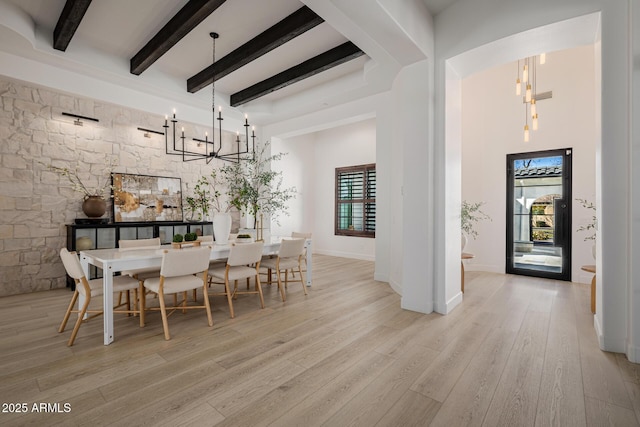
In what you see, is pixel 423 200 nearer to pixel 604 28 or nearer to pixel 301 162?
pixel 604 28

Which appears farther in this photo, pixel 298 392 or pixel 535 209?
pixel 535 209

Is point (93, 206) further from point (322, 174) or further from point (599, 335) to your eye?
point (599, 335)

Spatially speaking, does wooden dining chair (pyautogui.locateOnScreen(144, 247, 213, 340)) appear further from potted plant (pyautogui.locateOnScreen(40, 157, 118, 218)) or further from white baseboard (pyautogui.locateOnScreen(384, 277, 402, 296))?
potted plant (pyautogui.locateOnScreen(40, 157, 118, 218))

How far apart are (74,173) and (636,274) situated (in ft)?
21.8

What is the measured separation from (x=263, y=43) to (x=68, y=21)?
6.92 ft

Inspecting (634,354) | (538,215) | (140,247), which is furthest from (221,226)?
(538,215)

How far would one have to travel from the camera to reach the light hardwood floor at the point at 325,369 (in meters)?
1.63

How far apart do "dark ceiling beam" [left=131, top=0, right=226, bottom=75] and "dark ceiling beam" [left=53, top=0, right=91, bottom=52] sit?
29.7 inches

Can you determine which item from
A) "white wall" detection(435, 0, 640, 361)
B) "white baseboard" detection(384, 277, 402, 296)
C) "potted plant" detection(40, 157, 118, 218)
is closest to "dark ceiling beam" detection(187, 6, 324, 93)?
"potted plant" detection(40, 157, 118, 218)

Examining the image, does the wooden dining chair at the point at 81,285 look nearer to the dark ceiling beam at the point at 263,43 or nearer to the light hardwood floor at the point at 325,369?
the light hardwood floor at the point at 325,369

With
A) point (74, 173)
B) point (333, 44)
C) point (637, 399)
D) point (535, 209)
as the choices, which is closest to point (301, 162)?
point (333, 44)

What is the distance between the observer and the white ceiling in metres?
2.92

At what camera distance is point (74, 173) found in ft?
14.8

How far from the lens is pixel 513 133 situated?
516 cm
